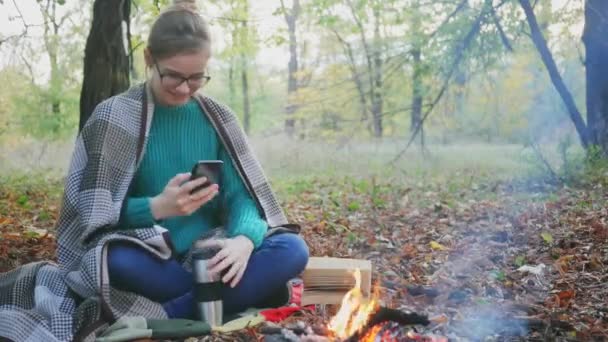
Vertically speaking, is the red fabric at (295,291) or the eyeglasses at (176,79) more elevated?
the eyeglasses at (176,79)

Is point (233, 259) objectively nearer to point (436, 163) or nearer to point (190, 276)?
point (190, 276)

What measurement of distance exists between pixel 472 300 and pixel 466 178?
268 inches

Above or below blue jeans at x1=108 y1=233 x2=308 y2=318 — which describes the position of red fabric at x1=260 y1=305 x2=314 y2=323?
below

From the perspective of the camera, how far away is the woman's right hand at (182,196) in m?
2.46

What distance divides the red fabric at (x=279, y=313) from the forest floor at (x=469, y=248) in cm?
6

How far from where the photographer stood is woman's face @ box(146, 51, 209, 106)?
265cm

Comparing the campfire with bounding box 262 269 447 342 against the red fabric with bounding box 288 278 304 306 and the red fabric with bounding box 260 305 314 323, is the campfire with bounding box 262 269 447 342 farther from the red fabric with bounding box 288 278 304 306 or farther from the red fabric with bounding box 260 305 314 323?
the red fabric with bounding box 288 278 304 306

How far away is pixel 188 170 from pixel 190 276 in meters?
0.49

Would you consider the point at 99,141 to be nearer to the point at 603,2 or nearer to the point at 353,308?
the point at 353,308

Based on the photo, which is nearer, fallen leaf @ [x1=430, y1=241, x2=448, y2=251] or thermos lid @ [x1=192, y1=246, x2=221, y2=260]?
thermos lid @ [x1=192, y1=246, x2=221, y2=260]

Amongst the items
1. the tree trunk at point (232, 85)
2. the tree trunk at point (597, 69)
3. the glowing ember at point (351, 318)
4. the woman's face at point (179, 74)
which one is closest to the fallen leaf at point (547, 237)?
the glowing ember at point (351, 318)

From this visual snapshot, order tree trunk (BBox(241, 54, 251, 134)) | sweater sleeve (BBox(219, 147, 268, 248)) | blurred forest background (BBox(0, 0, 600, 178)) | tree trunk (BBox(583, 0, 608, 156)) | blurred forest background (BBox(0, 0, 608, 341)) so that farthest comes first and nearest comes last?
tree trunk (BBox(241, 54, 251, 134))
tree trunk (BBox(583, 0, 608, 156))
blurred forest background (BBox(0, 0, 600, 178))
blurred forest background (BBox(0, 0, 608, 341))
sweater sleeve (BBox(219, 147, 268, 248))

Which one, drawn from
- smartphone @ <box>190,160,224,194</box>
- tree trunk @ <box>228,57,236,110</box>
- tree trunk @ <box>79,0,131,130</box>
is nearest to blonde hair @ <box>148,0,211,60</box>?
smartphone @ <box>190,160,224,194</box>

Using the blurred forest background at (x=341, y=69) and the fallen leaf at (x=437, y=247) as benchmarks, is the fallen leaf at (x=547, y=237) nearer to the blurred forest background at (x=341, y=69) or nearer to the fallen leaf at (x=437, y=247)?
the fallen leaf at (x=437, y=247)
